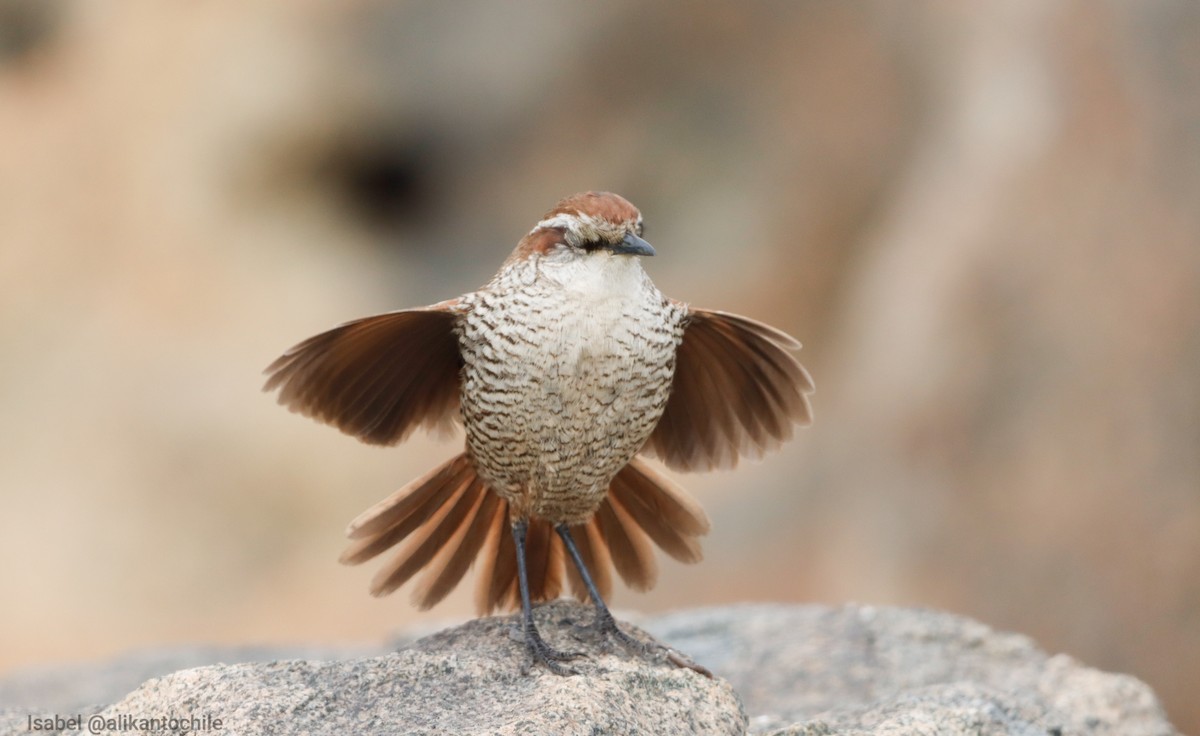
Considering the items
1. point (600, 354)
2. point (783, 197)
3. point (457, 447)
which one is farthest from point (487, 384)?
point (783, 197)

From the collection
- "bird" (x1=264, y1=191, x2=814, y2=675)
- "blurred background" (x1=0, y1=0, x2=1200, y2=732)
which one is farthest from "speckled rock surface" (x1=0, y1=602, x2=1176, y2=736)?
"blurred background" (x1=0, y1=0, x2=1200, y2=732)

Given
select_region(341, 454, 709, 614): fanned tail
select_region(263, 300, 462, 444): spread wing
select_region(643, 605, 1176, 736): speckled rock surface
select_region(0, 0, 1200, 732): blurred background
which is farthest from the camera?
select_region(0, 0, 1200, 732): blurred background

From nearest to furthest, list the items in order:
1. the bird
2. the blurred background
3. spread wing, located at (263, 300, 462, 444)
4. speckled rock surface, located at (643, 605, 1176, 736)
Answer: the bird, speckled rock surface, located at (643, 605, 1176, 736), spread wing, located at (263, 300, 462, 444), the blurred background

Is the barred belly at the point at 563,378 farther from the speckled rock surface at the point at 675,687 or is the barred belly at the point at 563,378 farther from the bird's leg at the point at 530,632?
the speckled rock surface at the point at 675,687

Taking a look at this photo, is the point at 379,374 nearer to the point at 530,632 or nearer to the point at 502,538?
the point at 502,538

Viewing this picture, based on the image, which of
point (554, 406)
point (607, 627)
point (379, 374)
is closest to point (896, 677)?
point (607, 627)

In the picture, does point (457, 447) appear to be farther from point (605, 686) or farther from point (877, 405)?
point (605, 686)

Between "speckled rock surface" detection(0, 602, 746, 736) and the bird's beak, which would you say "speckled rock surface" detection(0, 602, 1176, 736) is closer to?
"speckled rock surface" detection(0, 602, 746, 736)
